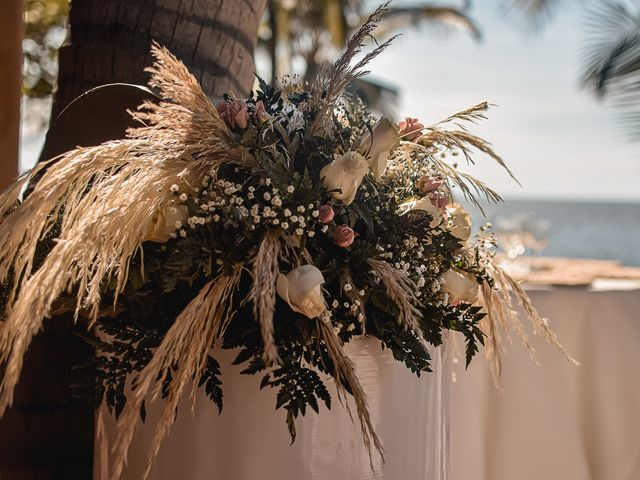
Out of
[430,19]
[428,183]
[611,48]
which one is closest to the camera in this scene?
[428,183]

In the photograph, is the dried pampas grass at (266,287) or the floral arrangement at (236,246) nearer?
the dried pampas grass at (266,287)

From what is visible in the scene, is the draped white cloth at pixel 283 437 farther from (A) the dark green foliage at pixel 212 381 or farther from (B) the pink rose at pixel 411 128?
(B) the pink rose at pixel 411 128

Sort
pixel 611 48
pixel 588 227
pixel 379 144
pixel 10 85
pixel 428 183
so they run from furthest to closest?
pixel 588 227 → pixel 611 48 → pixel 10 85 → pixel 428 183 → pixel 379 144

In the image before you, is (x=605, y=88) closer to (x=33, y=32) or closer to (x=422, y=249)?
(x=33, y=32)

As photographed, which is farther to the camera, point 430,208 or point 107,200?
point 430,208

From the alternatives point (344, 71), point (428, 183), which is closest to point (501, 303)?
point (428, 183)

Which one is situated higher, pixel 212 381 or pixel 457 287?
pixel 457 287

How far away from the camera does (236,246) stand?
0.99 m

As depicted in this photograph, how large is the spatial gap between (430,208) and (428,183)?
69 millimetres

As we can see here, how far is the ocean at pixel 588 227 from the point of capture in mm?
31603

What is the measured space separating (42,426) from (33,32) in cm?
572

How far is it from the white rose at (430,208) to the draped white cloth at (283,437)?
20 cm

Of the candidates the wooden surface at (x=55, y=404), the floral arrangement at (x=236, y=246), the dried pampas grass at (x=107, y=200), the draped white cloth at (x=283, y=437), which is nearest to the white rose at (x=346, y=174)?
the floral arrangement at (x=236, y=246)

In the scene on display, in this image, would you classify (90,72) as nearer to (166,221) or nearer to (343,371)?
(166,221)
